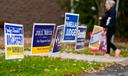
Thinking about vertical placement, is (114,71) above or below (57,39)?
below

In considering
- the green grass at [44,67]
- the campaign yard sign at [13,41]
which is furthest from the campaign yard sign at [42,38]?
the campaign yard sign at [13,41]

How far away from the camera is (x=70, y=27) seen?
14977mm

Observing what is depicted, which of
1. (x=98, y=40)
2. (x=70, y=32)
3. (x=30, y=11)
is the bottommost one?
(x=98, y=40)

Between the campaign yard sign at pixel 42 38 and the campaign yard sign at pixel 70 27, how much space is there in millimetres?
1831

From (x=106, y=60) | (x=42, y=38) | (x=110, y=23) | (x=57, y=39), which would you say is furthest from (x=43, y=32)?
(x=110, y=23)

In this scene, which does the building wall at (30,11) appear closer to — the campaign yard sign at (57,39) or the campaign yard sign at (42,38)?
the campaign yard sign at (57,39)

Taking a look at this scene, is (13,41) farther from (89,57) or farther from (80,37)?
(80,37)

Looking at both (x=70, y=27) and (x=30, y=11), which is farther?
(x=30, y=11)

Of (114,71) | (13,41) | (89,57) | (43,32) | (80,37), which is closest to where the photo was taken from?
(13,41)

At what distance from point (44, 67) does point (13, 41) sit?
0.93 meters

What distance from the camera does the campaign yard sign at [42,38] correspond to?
12277 mm

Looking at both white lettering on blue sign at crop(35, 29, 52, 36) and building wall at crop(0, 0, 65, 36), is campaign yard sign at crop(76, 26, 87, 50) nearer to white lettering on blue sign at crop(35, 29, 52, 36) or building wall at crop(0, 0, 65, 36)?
white lettering on blue sign at crop(35, 29, 52, 36)

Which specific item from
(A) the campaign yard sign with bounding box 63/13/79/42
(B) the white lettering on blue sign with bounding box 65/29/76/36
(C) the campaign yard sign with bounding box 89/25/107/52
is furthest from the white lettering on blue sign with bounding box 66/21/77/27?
(C) the campaign yard sign with bounding box 89/25/107/52

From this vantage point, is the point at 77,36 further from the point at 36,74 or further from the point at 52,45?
the point at 36,74
